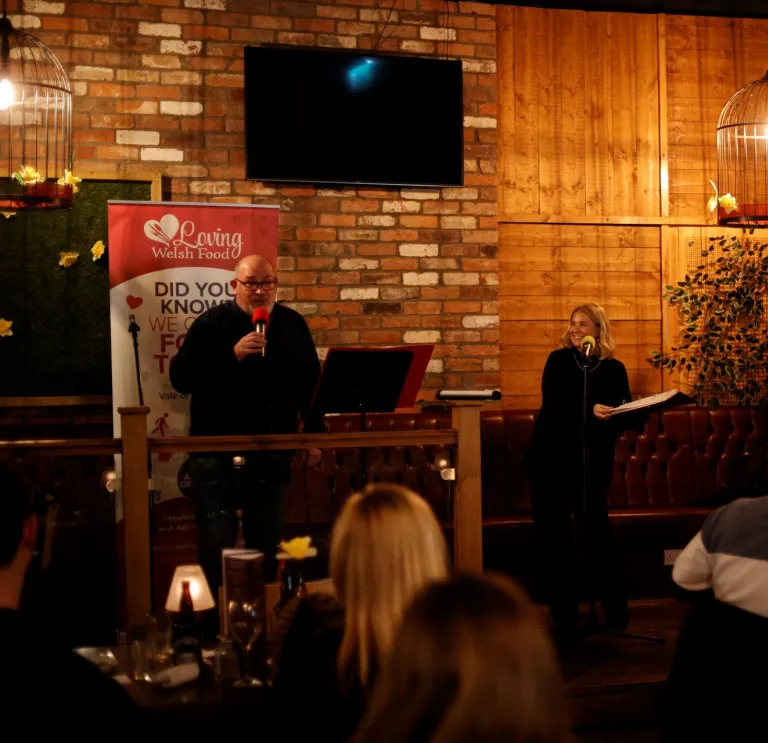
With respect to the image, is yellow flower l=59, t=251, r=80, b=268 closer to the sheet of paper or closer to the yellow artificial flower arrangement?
the sheet of paper

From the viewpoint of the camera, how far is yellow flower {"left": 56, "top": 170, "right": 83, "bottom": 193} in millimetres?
4894

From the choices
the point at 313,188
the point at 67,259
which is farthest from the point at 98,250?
the point at 313,188

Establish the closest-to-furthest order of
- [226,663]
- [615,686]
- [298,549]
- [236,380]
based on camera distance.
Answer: [226,663], [298,549], [615,686], [236,380]

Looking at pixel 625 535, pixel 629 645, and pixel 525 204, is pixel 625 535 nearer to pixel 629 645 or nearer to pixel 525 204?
pixel 629 645

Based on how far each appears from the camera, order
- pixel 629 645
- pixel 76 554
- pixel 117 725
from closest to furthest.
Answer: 1. pixel 117 725
2. pixel 76 554
3. pixel 629 645

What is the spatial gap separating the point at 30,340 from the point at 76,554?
86.9 inches

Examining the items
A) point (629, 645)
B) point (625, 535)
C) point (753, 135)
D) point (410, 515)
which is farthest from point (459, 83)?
point (410, 515)

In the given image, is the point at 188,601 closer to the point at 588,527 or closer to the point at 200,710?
the point at 200,710

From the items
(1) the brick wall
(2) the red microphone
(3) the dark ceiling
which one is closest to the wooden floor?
(2) the red microphone

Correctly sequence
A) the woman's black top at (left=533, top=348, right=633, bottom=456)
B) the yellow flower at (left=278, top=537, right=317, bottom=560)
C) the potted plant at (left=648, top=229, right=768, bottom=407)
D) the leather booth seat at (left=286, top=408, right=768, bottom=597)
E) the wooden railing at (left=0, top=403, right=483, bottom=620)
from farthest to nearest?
the potted plant at (left=648, top=229, right=768, bottom=407) < the leather booth seat at (left=286, top=408, right=768, bottom=597) < the woman's black top at (left=533, top=348, right=633, bottom=456) < the wooden railing at (left=0, top=403, right=483, bottom=620) < the yellow flower at (left=278, top=537, right=317, bottom=560)

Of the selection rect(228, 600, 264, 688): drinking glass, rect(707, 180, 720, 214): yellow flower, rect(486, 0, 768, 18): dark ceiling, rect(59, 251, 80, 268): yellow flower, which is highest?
rect(486, 0, 768, 18): dark ceiling

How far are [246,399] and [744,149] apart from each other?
410cm

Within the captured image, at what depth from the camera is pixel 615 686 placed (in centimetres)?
378

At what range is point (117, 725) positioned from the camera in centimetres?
172
